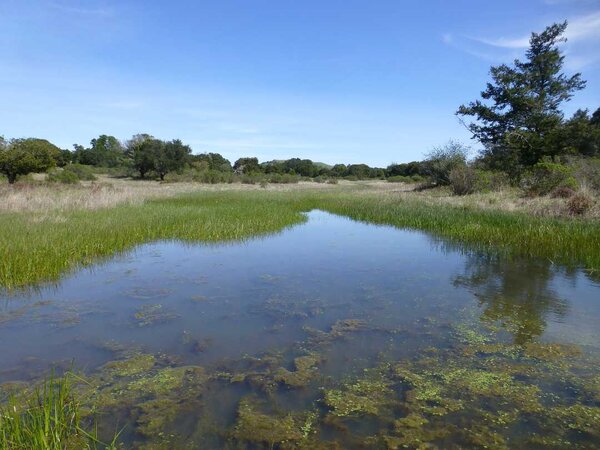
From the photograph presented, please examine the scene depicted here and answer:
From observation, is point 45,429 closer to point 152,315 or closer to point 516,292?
point 152,315

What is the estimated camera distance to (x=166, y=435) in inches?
118

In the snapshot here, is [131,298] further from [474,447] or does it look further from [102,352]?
[474,447]

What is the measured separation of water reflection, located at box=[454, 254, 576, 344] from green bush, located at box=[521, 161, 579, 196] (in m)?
10.3

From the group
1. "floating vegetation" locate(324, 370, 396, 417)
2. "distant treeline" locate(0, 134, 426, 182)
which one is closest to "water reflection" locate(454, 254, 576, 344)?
"floating vegetation" locate(324, 370, 396, 417)

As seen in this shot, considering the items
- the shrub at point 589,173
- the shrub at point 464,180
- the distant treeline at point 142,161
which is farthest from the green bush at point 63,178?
the shrub at point 589,173

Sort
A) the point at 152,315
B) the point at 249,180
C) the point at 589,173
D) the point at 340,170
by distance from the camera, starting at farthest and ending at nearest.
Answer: the point at 340,170 → the point at 249,180 → the point at 589,173 → the point at 152,315

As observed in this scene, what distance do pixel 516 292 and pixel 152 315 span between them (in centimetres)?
597

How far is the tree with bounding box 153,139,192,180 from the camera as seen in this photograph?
158 ft

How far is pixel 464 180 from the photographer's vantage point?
2502cm

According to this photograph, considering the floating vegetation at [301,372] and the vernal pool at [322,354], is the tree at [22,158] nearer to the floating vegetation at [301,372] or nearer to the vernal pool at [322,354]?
the vernal pool at [322,354]

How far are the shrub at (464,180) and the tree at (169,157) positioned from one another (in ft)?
113

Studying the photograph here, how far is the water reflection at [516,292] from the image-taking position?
17.9ft

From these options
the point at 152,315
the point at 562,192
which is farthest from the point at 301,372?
the point at 562,192

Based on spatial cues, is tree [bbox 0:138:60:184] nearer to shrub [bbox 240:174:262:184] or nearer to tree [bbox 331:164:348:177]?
shrub [bbox 240:174:262:184]
